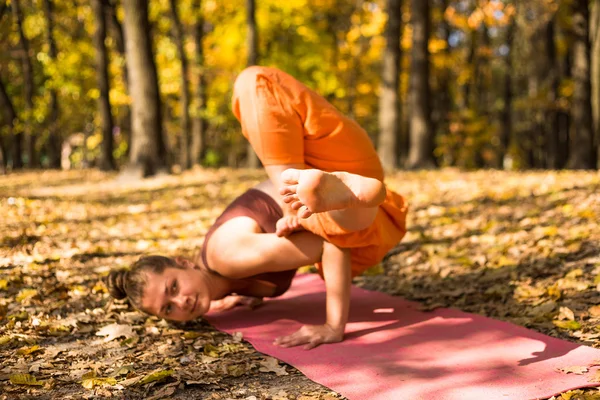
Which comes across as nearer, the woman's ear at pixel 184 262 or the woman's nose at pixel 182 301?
the woman's nose at pixel 182 301

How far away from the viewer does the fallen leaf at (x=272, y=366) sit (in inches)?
114

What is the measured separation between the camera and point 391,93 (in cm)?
1359

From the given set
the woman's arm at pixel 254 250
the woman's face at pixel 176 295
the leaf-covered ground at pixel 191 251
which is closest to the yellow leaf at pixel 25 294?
the leaf-covered ground at pixel 191 251

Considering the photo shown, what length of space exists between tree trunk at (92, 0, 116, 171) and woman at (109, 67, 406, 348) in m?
14.7

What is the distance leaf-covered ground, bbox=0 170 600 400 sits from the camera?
2.80m

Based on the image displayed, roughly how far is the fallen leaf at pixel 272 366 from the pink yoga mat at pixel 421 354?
0.05m

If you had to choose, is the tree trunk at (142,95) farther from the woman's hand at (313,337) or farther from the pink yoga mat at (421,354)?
the woman's hand at (313,337)

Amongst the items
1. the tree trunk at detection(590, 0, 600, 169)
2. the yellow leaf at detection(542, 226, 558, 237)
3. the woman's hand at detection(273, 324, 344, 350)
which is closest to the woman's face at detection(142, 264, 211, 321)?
the woman's hand at detection(273, 324, 344, 350)

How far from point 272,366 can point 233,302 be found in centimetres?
116

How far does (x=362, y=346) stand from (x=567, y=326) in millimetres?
1046

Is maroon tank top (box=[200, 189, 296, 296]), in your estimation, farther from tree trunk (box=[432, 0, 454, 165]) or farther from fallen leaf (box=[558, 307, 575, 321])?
tree trunk (box=[432, 0, 454, 165])

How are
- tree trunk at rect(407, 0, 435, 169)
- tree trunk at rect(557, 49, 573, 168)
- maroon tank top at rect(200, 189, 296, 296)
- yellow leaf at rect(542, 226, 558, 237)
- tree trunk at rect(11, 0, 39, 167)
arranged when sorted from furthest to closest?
1. tree trunk at rect(557, 49, 573, 168)
2. tree trunk at rect(11, 0, 39, 167)
3. tree trunk at rect(407, 0, 435, 169)
4. yellow leaf at rect(542, 226, 558, 237)
5. maroon tank top at rect(200, 189, 296, 296)

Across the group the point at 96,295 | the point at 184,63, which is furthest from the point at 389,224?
the point at 184,63

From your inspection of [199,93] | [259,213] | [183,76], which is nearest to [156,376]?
[259,213]
